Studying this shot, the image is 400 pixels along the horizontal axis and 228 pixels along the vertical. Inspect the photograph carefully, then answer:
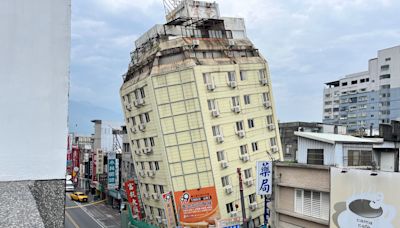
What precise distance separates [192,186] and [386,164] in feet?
47.7

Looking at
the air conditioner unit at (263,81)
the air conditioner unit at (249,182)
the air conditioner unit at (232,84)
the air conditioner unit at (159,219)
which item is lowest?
the air conditioner unit at (159,219)

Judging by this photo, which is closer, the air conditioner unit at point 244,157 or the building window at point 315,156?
the building window at point 315,156

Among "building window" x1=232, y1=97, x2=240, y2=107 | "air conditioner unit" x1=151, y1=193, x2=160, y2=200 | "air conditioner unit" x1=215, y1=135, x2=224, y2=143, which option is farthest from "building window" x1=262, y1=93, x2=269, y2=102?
"air conditioner unit" x1=151, y1=193, x2=160, y2=200

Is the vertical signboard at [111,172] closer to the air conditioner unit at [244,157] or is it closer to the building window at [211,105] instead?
the building window at [211,105]

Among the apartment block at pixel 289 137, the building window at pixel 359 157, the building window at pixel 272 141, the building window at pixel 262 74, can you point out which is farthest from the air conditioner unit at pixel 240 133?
the building window at pixel 359 157

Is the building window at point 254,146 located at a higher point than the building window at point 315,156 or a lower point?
lower

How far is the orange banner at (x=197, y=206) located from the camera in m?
23.7

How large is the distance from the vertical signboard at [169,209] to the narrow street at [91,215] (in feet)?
29.7

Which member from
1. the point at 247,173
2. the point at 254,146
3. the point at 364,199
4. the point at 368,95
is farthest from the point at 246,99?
the point at 368,95

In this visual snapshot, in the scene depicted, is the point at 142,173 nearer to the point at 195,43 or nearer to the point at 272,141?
the point at 272,141

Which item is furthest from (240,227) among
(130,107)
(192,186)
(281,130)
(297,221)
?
(130,107)

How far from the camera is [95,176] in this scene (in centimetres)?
4956

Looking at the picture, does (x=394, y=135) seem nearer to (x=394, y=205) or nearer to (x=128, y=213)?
(x=394, y=205)

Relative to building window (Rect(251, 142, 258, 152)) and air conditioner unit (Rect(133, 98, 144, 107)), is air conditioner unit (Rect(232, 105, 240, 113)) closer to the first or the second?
building window (Rect(251, 142, 258, 152))
